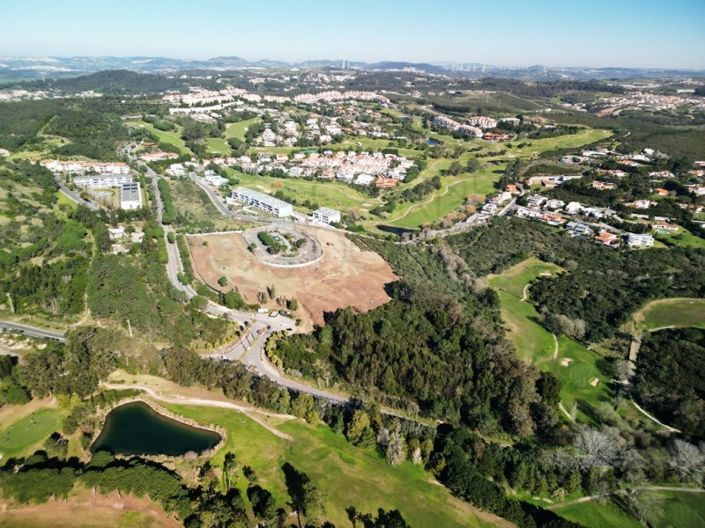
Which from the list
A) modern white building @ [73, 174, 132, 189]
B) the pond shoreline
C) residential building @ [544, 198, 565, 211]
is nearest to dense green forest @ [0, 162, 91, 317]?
modern white building @ [73, 174, 132, 189]

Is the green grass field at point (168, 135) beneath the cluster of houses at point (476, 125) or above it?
beneath

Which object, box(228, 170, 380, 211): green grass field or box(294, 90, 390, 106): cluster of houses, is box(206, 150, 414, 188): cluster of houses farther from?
box(294, 90, 390, 106): cluster of houses

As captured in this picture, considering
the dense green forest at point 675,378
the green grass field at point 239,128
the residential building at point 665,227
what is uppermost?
the green grass field at point 239,128

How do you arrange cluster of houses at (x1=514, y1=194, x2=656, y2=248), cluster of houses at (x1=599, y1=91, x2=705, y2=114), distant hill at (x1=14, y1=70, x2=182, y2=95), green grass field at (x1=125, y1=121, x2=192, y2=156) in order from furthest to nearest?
distant hill at (x1=14, y1=70, x2=182, y2=95) → cluster of houses at (x1=599, y1=91, x2=705, y2=114) → green grass field at (x1=125, y1=121, x2=192, y2=156) → cluster of houses at (x1=514, y1=194, x2=656, y2=248)

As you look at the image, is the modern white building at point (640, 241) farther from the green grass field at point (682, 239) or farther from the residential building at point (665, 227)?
the residential building at point (665, 227)

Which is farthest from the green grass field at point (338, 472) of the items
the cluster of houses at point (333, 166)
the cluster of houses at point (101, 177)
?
the cluster of houses at point (333, 166)

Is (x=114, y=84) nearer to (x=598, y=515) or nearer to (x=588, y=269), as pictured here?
(x=588, y=269)
